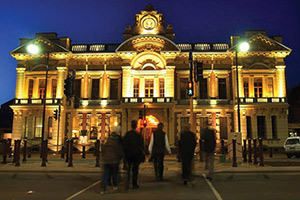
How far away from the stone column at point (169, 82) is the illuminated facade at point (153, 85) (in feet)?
0.37

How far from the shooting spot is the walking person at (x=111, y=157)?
8.10 m

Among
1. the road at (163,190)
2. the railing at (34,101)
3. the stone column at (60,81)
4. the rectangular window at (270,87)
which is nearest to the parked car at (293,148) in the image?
the rectangular window at (270,87)

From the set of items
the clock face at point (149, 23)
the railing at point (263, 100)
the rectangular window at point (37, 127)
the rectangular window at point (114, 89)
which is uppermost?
the clock face at point (149, 23)

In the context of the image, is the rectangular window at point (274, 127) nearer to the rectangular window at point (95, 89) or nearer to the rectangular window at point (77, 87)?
the rectangular window at point (95, 89)

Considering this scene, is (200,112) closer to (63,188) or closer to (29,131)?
(29,131)

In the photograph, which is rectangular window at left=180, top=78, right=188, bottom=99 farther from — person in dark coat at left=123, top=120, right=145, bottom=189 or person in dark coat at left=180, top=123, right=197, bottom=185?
person in dark coat at left=123, top=120, right=145, bottom=189

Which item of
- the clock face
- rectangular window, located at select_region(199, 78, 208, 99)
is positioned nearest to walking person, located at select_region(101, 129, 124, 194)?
rectangular window, located at select_region(199, 78, 208, 99)

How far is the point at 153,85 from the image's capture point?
32219 millimetres

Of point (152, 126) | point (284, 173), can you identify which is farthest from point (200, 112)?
point (284, 173)

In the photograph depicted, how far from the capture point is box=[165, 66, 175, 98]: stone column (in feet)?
102

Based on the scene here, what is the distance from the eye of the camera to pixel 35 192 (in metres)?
8.47

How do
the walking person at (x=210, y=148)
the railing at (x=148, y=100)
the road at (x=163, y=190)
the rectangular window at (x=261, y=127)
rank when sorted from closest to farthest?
the road at (x=163, y=190), the walking person at (x=210, y=148), the railing at (x=148, y=100), the rectangular window at (x=261, y=127)

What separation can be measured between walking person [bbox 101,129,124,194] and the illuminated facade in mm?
21900

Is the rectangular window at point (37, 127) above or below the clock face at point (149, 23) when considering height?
below
